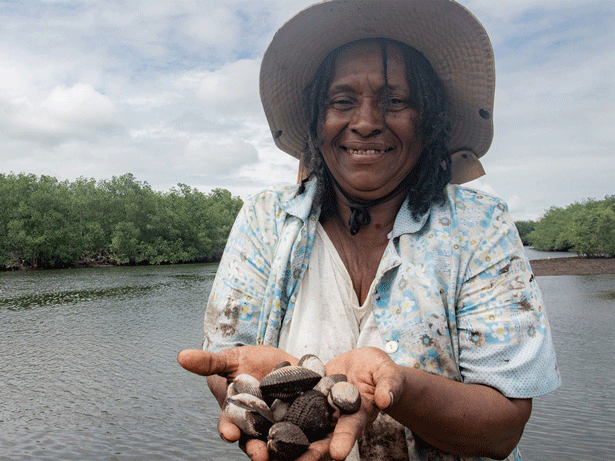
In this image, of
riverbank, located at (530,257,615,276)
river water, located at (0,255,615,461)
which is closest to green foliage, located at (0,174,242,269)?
river water, located at (0,255,615,461)

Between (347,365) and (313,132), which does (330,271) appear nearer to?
(347,365)

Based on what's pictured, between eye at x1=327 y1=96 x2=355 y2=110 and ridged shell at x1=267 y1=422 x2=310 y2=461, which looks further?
eye at x1=327 y1=96 x2=355 y2=110

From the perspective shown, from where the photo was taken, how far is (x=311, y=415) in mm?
1724

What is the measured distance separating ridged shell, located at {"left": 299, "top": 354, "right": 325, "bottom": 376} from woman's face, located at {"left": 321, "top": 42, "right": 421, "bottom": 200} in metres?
0.81

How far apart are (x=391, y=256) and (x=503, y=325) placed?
20.4 inches

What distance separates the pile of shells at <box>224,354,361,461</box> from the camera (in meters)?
1.54

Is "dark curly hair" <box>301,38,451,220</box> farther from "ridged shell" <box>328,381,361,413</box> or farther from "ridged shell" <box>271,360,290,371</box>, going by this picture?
"ridged shell" <box>328,381,361,413</box>

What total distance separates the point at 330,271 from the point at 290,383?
580 mm

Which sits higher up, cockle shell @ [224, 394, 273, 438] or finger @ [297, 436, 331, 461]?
cockle shell @ [224, 394, 273, 438]

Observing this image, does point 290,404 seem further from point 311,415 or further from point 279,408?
point 311,415

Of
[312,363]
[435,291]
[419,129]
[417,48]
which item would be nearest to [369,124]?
[419,129]

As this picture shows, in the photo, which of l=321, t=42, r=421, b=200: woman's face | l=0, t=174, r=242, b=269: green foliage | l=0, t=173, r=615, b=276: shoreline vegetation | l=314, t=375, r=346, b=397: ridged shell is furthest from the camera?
l=0, t=174, r=242, b=269: green foliage

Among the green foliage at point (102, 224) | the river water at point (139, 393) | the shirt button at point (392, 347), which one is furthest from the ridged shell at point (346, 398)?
the green foliage at point (102, 224)

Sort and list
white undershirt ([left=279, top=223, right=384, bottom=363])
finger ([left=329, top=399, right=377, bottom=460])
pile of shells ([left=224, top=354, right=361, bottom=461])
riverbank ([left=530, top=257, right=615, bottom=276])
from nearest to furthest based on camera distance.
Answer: finger ([left=329, top=399, right=377, bottom=460])
pile of shells ([left=224, top=354, right=361, bottom=461])
white undershirt ([left=279, top=223, right=384, bottom=363])
riverbank ([left=530, top=257, right=615, bottom=276])
